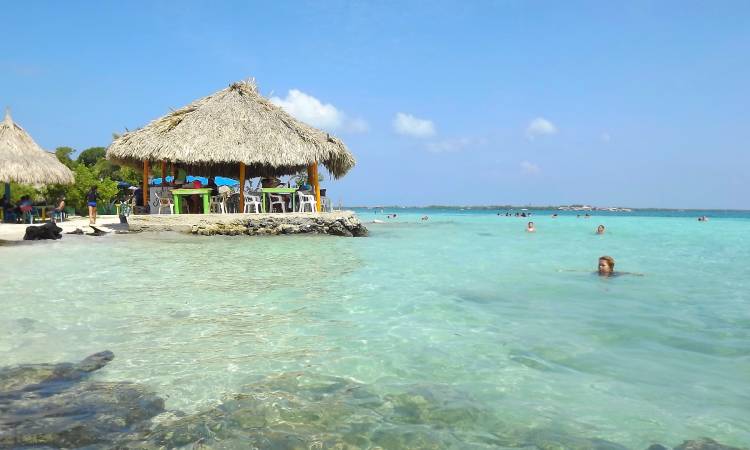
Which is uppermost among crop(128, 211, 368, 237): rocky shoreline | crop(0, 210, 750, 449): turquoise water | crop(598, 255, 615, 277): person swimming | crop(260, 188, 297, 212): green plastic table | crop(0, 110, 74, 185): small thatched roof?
crop(0, 110, 74, 185): small thatched roof

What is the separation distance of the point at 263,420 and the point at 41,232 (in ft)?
34.9

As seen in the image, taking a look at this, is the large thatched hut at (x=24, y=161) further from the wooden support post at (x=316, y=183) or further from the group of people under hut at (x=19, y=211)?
the wooden support post at (x=316, y=183)

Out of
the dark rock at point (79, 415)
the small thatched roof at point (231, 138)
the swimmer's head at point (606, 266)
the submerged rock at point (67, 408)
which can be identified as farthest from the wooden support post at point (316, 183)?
the dark rock at point (79, 415)

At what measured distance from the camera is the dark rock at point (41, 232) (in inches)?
412

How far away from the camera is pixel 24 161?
1479 cm

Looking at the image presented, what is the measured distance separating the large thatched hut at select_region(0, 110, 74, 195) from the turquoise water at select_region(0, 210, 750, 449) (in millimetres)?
8460

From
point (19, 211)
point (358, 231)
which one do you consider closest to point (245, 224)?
point (358, 231)

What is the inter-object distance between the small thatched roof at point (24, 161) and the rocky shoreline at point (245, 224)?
182 inches

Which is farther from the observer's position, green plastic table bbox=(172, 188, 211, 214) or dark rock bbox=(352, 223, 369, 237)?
dark rock bbox=(352, 223, 369, 237)

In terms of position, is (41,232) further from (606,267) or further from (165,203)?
(606,267)

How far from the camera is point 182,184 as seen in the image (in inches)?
556

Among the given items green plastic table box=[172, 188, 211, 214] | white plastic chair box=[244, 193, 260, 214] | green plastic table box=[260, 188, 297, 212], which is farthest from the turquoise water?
green plastic table box=[260, 188, 297, 212]

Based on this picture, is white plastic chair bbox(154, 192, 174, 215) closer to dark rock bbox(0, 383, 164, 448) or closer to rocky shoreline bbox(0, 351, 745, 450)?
rocky shoreline bbox(0, 351, 745, 450)

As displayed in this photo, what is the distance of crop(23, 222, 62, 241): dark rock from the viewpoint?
10477mm
